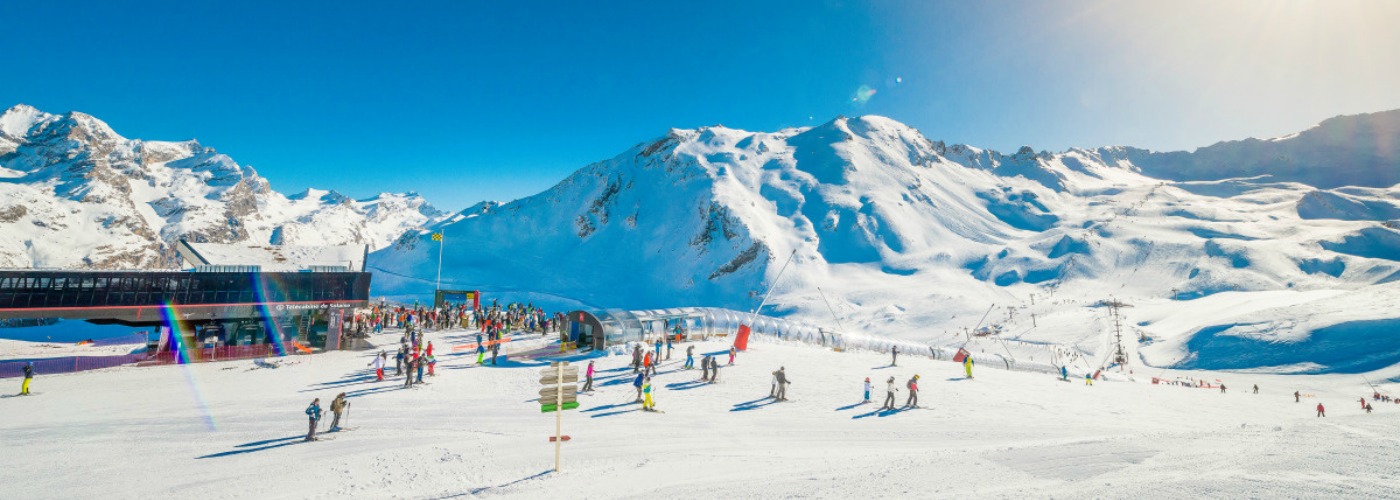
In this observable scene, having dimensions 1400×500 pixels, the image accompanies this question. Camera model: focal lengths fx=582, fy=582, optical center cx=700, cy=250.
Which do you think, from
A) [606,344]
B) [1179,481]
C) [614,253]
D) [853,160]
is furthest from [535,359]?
[853,160]

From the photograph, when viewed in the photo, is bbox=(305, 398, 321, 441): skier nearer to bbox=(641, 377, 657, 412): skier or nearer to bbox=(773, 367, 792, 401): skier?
bbox=(641, 377, 657, 412): skier

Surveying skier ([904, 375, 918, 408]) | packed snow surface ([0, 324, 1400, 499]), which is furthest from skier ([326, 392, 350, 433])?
skier ([904, 375, 918, 408])

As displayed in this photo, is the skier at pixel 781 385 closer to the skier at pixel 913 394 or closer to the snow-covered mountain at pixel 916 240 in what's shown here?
the skier at pixel 913 394

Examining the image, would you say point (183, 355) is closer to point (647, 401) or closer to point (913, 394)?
point (647, 401)

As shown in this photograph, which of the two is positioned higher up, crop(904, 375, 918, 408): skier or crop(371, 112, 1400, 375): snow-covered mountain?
crop(371, 112, 1400, 375): snow-covered mountain

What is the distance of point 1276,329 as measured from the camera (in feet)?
176

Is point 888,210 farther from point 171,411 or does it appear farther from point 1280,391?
point 171,411

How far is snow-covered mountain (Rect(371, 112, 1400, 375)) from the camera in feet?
248

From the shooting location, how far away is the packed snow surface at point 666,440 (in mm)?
11195

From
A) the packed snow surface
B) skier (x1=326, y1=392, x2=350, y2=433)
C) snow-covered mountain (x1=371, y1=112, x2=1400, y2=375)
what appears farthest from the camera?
snow-covered mountain (x1=371, y1=112, x2=1400, y2=375)

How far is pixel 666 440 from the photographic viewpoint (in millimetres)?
15852

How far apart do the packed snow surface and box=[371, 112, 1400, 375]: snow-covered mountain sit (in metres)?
46.5

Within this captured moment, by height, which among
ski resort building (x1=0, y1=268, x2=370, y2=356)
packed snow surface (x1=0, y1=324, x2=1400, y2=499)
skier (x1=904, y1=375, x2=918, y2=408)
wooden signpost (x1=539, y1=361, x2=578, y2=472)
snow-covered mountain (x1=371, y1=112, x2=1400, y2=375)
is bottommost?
packed snow surface (x1=0, y1=324, x2=1400, y2=499)

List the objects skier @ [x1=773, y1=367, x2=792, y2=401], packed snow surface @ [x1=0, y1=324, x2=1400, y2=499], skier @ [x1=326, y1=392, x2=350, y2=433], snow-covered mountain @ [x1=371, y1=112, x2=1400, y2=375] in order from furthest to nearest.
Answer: snow-covered mountain @ [x1=371, y1=112, x2=1400, y2=375], skier @ [x1=773, y1=367, x2=792, y2=401], skier @ [x1=326, y1=392, x2=350, y2=433], packed snow surface @ [x1=0, y1=324, x2=1400, y2=499]
